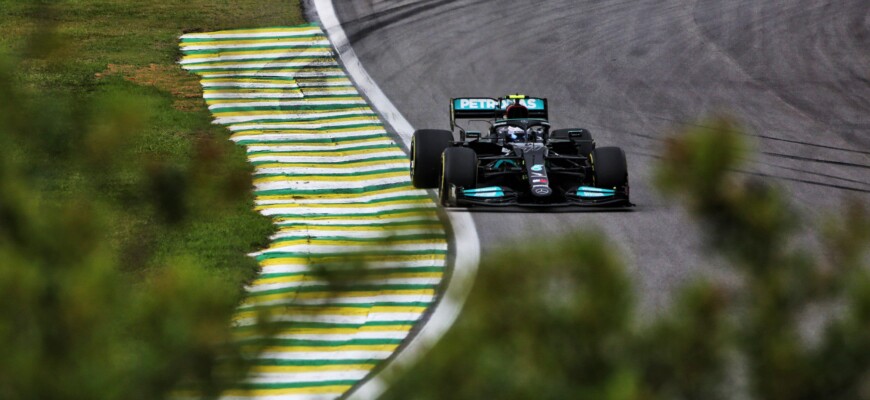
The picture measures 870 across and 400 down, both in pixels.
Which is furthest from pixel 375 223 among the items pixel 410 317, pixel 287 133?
pixel 287 133

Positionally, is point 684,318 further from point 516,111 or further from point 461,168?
point 516,111

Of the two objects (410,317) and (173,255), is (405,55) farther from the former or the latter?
(173,255)

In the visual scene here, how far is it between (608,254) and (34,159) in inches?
43.1

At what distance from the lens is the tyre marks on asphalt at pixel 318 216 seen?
2.05m

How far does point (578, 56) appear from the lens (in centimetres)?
2067

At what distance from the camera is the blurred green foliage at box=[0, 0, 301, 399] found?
1.93 m

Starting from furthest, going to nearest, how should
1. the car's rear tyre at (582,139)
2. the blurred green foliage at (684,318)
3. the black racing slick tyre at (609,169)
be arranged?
the car's rear tyre at (582,139) < the black racing slick tyre at (609,169) < the blurred green foliage at (684,318)

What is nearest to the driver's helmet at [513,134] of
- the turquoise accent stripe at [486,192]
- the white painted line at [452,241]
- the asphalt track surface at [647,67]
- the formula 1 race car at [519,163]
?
the formula 1 race car at [519,163]

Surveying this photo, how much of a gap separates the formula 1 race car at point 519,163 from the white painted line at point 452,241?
453 millimetres

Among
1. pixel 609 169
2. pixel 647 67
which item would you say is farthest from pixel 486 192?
pixel 647 67

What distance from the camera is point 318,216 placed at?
11.9m

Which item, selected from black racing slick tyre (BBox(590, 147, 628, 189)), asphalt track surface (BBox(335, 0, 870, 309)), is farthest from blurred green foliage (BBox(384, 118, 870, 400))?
asphalt track surface (BBox(335, 0, 870, 309))

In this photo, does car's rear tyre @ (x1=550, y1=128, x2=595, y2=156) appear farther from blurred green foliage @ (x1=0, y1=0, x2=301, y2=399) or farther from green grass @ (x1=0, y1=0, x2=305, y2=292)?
green grass @ (x1=0, y1=0, x2=305, y2=292)

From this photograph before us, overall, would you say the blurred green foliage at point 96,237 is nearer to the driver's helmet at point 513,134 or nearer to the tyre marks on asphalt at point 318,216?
the tyre marks on asphalt at point 318,216
